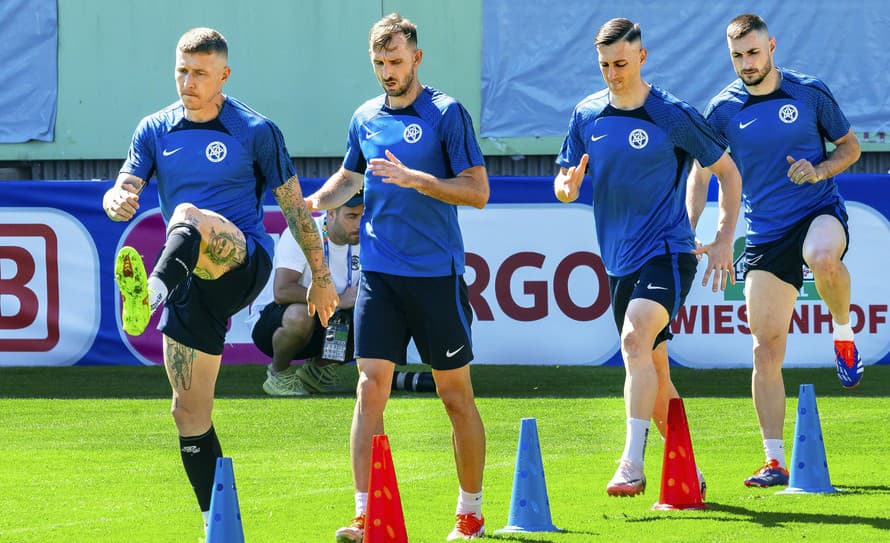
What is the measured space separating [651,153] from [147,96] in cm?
1293

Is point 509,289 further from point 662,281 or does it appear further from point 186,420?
point 186,420

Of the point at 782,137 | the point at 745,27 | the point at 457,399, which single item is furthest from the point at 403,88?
the point at 782,137

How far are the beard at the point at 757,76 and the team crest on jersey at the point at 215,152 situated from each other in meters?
3.11

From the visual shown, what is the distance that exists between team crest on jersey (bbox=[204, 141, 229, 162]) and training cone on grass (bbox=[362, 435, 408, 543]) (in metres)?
1.44

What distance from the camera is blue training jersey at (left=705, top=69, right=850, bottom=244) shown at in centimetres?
817

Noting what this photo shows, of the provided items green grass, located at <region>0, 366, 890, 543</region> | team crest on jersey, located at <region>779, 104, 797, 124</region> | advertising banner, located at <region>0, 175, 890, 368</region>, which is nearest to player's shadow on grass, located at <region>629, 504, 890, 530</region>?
green grass, located at <region>0, 366, 890, 543</region>

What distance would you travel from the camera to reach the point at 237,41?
19.2 m

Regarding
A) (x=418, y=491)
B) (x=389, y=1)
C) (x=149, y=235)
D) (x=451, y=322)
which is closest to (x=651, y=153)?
(x=451, y=322)

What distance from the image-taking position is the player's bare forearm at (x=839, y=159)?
796 cm

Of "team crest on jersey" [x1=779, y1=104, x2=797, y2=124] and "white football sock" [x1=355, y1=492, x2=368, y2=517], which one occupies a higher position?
"team crest on jersey" [x1=779, y1=104, x2=797, y2=124]

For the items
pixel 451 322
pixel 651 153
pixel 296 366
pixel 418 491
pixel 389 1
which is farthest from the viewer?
pixel 389 1

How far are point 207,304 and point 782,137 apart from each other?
336 cm

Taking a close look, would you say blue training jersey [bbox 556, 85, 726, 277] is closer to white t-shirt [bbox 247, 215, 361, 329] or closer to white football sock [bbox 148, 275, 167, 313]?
white football sock [bbox 148, 275, 167, 313]

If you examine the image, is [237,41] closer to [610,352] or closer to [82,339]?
[82,339]
